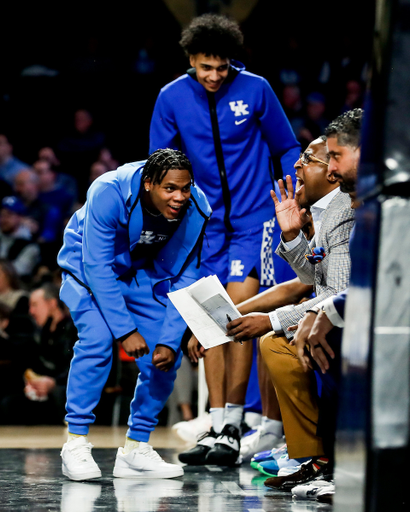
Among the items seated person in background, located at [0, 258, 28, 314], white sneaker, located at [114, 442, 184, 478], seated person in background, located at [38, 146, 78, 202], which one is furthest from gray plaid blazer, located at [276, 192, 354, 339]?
seated person in background, located at [38, 146, 78, 202]

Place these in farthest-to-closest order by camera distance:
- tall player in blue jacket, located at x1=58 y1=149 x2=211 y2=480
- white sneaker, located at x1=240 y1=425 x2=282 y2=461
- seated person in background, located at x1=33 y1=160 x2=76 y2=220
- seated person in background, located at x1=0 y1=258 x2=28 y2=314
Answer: seated person in background, located at x1=33 y1=160 x2=76 y2=220
seated person in background, located at x1=0 y1=258 x2=28 y2=314
white sneaker, located at x1=240 y1=425 x2=282 y2=461
tall player in blue jacket, located at x1=58 y1=149 x2=211 y2=480

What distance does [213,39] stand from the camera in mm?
3291

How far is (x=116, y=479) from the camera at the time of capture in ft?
8.36

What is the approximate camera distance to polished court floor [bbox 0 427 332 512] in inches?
78.3

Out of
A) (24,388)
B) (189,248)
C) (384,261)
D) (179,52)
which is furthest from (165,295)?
(179,52)

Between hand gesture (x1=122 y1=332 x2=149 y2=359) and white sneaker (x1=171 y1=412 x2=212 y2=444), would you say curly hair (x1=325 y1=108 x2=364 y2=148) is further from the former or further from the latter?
white sneaker (x1=171 y1=412 x2=212 y2=444)

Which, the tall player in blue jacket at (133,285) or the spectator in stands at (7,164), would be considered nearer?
the tall player in blue jacket at (133,285)

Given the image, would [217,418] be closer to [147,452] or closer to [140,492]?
[147,452]

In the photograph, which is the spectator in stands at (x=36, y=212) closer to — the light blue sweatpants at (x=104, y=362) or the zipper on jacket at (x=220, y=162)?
the zipper on jacket at (x=220, y=162)

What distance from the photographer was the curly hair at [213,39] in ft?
10.8

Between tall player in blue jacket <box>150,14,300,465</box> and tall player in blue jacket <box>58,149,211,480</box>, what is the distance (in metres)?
0.53

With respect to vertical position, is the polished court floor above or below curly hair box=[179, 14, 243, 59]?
below

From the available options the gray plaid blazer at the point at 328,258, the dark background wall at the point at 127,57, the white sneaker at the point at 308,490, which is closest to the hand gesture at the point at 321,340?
the gray plaid blazer at the point at 328,258

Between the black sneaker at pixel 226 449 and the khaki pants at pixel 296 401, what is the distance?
2.13 ft
